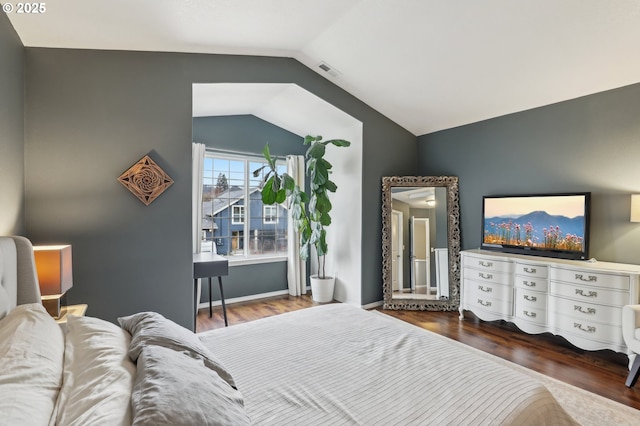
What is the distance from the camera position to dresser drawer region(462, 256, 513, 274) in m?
3.31

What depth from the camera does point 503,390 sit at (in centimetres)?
124

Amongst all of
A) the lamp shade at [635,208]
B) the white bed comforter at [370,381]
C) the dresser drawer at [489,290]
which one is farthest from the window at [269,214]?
the lamp shade at [635,208]

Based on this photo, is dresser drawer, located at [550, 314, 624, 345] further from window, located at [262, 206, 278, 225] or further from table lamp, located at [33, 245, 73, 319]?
table lamp, located at [33, 245, 73, 319]

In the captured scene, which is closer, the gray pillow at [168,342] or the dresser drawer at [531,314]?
the gray pillow at [168,342]

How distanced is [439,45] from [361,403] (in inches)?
117

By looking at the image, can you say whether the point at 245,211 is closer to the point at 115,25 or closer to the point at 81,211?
the point at 81,211

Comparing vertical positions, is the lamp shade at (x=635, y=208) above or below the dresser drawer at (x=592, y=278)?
above

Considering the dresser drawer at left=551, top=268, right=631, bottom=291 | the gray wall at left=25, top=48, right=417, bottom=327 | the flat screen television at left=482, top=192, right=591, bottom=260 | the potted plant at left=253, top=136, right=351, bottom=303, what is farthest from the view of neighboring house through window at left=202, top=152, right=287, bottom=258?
the dresser drawer at left=551, top=268, right=631, bottom=291

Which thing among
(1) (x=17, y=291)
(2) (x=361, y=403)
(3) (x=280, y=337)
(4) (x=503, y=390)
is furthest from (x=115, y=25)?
(4) (x=503, y=390)

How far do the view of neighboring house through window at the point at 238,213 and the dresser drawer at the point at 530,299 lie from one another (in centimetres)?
322

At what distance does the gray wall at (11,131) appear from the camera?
1.96 m

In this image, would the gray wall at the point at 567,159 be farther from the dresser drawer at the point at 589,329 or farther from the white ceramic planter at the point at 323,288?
the white ceramic planter at the point at 323,288

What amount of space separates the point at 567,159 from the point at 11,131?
186 inches

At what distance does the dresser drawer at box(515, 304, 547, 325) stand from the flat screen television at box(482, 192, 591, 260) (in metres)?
0.61
